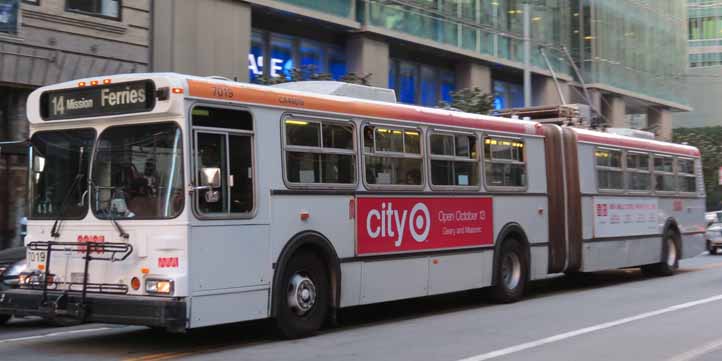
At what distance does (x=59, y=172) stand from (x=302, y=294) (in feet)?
10.1

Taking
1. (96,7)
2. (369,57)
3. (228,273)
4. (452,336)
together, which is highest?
(369,57)

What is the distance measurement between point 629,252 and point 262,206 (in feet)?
34.9

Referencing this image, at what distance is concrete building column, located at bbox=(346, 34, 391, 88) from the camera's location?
3005cm

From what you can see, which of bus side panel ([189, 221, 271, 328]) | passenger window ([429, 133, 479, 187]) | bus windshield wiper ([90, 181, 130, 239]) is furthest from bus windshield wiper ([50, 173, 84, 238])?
passenger window ([429, 133, 479, 187])

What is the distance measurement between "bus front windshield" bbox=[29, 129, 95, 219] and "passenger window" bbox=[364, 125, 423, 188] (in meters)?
3.55

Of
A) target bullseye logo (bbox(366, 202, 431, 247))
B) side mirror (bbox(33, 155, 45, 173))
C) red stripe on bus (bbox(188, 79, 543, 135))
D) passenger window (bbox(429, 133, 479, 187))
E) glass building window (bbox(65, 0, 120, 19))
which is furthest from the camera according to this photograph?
glass building window (bbox(65, 0, 120, 19))

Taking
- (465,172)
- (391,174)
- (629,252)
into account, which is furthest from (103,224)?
(629,252)

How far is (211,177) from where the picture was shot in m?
9.16

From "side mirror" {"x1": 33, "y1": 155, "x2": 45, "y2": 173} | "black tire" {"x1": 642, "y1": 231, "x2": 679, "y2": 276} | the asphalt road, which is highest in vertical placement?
"side mirror" {"x1": 33, "y1": 155, "x2": 45, "y2": 173}

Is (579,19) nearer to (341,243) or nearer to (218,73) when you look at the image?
(218,73)

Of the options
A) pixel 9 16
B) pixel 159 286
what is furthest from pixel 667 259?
pixel 9 16

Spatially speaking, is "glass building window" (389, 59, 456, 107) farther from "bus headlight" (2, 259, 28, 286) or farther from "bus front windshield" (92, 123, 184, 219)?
"bus front windshield" (92, 123, 184, 219)

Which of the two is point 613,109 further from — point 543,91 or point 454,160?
point 454,160

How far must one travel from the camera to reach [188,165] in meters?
9.19
